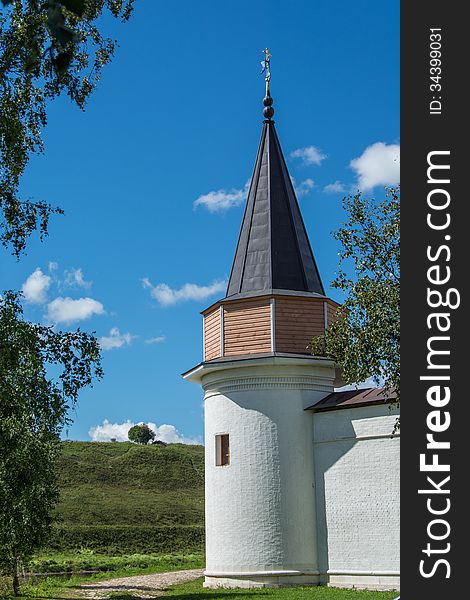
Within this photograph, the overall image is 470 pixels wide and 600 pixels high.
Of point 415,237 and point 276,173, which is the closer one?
point 415,237

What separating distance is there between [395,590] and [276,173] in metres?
11.4

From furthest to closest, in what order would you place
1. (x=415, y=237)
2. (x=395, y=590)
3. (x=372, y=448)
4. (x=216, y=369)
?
1. (x=216, y=369)
2. (x=372, y=448)
3. (x=395, y=590)
4. (x=415, y=237)

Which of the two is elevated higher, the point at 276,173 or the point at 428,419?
the point at 276,173

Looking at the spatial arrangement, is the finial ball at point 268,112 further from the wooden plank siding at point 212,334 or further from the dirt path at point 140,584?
the dirt path at point 140,584

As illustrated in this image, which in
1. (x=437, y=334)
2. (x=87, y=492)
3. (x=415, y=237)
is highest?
(x=415, y=237)

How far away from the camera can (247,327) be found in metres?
19.5

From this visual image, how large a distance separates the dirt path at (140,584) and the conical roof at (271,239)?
24.4 feet

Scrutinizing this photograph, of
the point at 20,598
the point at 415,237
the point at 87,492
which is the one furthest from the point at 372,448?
the point at 87,492

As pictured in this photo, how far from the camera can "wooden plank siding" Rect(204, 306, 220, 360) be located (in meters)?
20.1

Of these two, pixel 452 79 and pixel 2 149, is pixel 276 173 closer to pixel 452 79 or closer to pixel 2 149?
pixel 2 149

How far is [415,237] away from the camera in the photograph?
259 inches

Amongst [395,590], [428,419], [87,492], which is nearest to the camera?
[428,419]

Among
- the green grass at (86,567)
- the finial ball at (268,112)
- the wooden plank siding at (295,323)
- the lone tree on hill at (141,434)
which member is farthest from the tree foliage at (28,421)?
the lone tree on hill at (141,434)

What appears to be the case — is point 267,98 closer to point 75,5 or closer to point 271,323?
point 271,323
